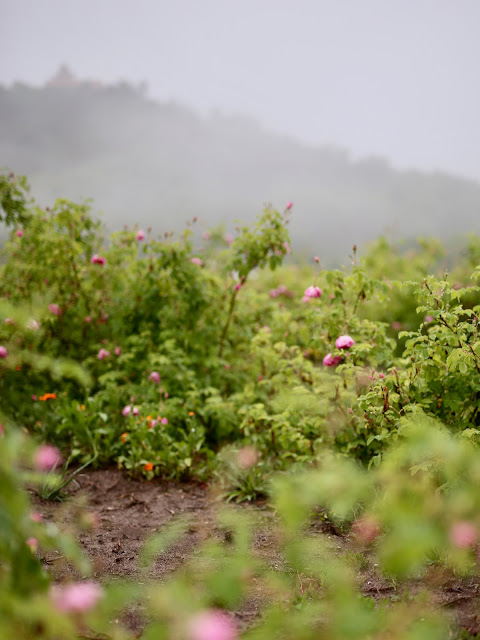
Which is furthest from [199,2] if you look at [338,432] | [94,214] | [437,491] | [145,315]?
[437,491]

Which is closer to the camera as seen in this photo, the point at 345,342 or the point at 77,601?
the point at 77,601

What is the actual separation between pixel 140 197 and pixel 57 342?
4.51 metres

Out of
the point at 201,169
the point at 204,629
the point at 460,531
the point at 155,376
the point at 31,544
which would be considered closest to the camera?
the point at 204,629

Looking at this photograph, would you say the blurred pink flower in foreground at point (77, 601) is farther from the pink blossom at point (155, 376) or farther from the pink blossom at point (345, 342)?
the pink blossom at point (155, 376)

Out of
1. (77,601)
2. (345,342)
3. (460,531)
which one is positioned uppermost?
(345,342)

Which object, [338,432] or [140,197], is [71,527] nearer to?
[338,432]

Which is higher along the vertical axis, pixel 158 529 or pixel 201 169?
pixel 201 169

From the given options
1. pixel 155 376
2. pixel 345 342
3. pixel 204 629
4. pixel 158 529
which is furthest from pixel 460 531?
Result: pixel 155 376

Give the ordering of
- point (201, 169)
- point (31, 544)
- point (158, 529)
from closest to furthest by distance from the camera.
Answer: point (31, 544)
point (158, 529)
point (201, 169)

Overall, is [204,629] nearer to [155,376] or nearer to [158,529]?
[158,529]

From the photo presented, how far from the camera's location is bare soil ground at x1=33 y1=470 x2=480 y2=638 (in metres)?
1.57

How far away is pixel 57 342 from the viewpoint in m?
3.82

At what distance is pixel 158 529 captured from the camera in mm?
2391

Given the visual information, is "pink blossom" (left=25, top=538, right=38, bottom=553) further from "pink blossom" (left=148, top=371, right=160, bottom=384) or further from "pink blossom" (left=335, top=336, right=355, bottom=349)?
"pink blossom" (left=148, top=371, right=160, bottom=384)
